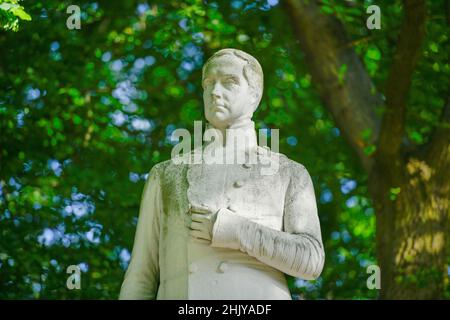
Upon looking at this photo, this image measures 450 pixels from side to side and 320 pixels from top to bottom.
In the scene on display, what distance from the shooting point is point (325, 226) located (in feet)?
55.6

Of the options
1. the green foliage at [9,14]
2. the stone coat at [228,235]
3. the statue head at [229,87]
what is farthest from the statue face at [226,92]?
the green foliage at [9,14]

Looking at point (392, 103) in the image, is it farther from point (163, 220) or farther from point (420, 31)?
point (163, 220)

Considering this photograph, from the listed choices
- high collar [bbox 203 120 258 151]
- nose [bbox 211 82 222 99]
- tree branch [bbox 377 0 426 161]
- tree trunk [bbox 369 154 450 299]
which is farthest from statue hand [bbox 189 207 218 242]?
tree branch [bbox 377 0 426 161]

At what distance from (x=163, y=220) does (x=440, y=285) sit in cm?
558

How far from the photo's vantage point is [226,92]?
8.50 m

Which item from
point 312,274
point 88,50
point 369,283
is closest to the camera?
point 312,274

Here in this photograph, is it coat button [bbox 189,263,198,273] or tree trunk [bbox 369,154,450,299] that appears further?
tree trunk [bbox 369,154,450,299]

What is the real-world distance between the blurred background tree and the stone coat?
5088mm

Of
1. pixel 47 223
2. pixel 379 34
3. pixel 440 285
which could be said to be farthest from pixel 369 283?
pixel 47 223

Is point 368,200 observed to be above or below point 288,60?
below

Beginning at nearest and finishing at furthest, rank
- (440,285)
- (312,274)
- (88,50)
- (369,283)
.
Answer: (312,274) < (440,285) < (369,283) < (88,50)

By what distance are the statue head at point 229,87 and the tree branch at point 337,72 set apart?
6.18m

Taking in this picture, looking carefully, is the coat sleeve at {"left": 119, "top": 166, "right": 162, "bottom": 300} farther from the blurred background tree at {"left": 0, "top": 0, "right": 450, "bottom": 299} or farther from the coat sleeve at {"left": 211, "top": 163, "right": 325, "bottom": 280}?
the blurred background tree at {"left": 0, "top": 0, "right": 450, "bottom": 299}

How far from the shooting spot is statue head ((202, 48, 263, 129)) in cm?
848
